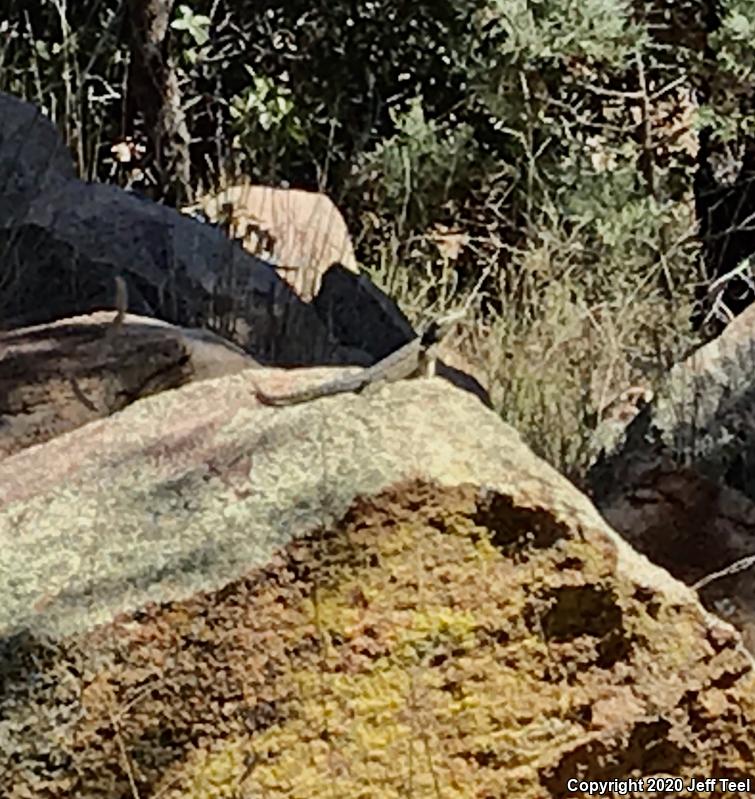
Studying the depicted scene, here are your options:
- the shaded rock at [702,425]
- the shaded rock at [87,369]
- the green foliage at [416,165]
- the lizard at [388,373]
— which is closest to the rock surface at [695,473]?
the shaded rock at [702,425]

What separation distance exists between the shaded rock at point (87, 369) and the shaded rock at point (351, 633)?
0.76m

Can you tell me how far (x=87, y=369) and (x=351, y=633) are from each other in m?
1.30

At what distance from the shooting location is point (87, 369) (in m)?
3.73

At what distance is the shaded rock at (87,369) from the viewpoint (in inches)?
141

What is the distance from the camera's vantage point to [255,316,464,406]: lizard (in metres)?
3.10

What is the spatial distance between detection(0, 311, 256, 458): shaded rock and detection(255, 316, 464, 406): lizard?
1.44ft

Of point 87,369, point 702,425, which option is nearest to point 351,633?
point 87,369

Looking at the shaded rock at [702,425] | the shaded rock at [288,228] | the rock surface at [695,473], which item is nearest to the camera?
the rock surface at [695,473]

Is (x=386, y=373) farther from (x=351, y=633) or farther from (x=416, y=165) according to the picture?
(x=416, y=165)

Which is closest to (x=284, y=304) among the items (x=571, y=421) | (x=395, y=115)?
(x=571, y=421)

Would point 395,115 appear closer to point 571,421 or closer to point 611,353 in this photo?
point 611,353

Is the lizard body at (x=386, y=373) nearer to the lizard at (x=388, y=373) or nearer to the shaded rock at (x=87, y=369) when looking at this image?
the lizard at (x=388, y=373)

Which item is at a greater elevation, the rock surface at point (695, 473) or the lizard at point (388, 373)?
the lizard at point (388, 373)

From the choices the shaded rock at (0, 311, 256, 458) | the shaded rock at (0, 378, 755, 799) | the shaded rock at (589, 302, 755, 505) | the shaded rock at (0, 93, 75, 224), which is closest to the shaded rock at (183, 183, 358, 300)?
the shaded rock at (0, 93, 75, 224)
